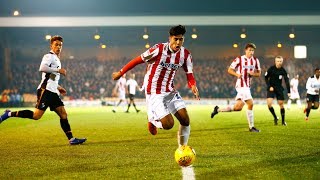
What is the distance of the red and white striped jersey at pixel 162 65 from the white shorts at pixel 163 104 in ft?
0.29

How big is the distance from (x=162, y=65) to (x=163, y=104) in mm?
621

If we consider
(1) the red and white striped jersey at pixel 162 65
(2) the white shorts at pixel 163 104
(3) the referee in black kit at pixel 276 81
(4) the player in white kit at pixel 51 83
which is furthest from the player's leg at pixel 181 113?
(3) the referee in black kit at pixel 276 81

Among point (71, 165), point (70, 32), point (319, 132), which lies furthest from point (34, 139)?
point (70, 32)

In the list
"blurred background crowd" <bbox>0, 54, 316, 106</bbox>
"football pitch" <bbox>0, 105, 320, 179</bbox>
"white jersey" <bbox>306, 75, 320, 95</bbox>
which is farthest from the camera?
"blurred background crowd" <bbox>0, 54, 316, 106</bbox>

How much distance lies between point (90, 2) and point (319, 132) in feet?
91.6

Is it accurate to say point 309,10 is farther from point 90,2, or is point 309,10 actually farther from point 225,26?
point 90,2

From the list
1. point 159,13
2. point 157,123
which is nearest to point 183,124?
point 157,123

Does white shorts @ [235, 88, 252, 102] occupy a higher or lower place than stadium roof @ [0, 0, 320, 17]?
lower

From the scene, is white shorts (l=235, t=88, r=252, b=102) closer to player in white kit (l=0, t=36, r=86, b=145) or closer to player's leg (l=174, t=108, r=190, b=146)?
player in white kit (l=0, t=36, r=86, b=145)

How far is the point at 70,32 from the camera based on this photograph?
4916 cm

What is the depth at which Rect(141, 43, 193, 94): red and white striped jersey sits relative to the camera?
7863 millimetres

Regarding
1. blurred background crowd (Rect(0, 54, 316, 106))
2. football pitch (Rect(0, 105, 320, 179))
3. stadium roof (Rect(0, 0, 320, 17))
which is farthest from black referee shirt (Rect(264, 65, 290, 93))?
blurred background crowd (Rect(0, 54, 316, 106))

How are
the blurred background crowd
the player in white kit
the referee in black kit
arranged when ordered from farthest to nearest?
the blurred background crowd < the referee in black kit < the player in white kit

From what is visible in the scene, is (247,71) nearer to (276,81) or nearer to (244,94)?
(244,94)
